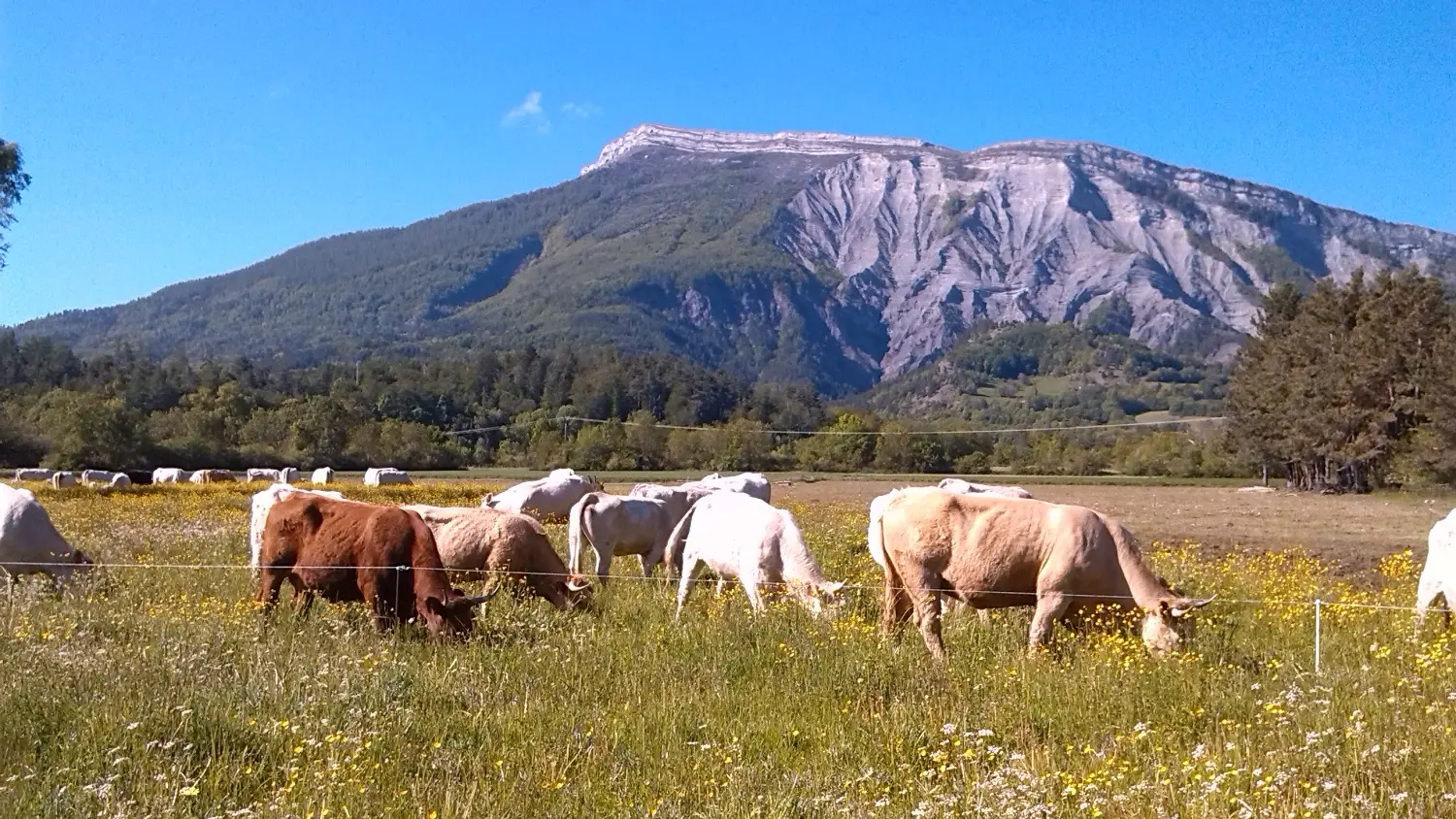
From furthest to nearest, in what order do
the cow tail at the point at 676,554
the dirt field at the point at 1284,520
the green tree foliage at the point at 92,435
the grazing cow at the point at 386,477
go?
the grazing cow at the point at 386,477
the green tree foliage at the point at 92,435
the dirt field at the point at 1284,520
the cow tail at the point at 676,554

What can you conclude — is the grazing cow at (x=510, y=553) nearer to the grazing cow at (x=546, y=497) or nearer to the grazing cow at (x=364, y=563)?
the grazing cow at (x=364, y=563)

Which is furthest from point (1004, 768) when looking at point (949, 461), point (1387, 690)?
point (949, 461)

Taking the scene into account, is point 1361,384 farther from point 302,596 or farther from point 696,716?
point 696,716

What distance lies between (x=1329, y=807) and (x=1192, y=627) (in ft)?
17.7

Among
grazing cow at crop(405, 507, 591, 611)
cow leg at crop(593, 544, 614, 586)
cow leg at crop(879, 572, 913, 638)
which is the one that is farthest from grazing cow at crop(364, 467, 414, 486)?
cow leg at crop(879, 572, 913, 638)

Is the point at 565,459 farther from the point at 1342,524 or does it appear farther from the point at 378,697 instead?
the point at 378,697

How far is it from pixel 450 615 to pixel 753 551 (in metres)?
4.08

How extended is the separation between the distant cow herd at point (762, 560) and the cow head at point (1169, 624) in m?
0.02

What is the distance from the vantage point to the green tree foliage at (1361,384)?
200 ft

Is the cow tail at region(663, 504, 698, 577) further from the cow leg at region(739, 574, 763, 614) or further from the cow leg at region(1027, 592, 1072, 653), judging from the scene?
the cow leg at region(1027, 592, 1072, 653)

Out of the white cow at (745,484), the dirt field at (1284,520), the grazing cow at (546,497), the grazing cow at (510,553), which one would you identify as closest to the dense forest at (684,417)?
the dirt field at (1284,520)

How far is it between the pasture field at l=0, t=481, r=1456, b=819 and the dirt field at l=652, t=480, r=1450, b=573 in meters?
15.2

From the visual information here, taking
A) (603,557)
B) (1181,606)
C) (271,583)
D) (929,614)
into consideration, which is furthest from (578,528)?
(1181,606)

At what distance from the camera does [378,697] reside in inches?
340
